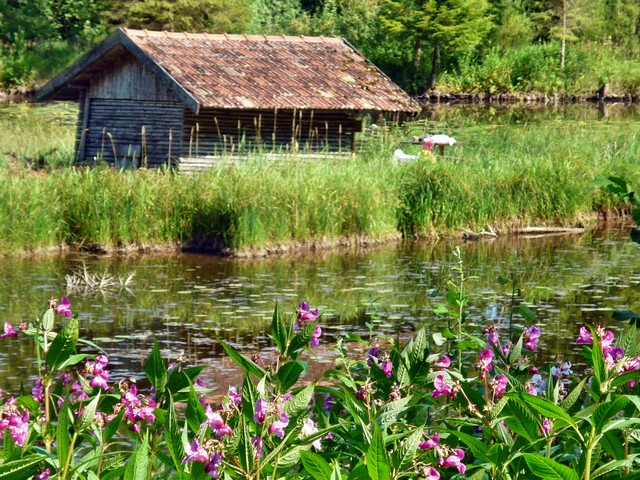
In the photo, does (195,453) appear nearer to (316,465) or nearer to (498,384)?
(316,465)

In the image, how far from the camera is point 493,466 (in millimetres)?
2580

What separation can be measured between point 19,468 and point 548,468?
951 mm

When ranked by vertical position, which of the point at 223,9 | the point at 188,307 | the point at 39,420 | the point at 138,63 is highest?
the point at 223,9

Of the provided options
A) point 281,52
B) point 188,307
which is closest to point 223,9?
point 281,52

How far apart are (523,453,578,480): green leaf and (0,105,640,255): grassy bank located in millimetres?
13113

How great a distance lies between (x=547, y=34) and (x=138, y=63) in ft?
130

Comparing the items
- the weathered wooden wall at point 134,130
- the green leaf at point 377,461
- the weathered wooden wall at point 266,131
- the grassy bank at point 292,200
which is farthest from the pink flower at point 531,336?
the weathered wooden wall at point 134,130

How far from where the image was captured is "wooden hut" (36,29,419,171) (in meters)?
18.6

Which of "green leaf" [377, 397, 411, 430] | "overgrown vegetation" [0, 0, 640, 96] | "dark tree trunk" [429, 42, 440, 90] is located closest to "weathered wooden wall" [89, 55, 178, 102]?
"green leaf" [377, 397, 411, 430]

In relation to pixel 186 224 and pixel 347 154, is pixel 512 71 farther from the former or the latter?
pixel 186 224

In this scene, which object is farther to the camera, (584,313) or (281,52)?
(281,52)

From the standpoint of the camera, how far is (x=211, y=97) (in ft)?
58.7

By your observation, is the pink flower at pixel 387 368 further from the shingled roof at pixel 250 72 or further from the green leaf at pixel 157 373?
the shingled roof at pixel 250 72

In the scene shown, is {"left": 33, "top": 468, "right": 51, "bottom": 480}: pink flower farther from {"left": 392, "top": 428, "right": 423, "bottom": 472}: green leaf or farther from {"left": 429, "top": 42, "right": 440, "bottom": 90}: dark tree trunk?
{"left": 429, "top": 42, "right": 440, "bottom": 90}: dark tree trunk
